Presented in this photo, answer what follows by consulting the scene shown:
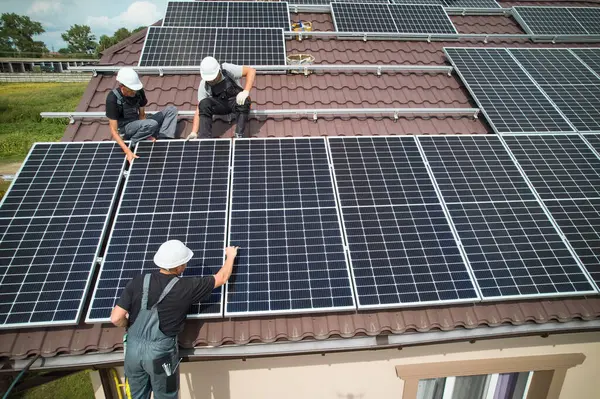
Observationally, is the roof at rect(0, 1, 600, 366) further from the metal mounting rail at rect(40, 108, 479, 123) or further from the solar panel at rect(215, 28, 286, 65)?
the solar panel at rect(215, 28, 286, 65)

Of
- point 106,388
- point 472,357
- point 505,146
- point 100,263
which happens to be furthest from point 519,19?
point 106,388

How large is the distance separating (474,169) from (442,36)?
6299mm

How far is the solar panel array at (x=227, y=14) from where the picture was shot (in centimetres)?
1091

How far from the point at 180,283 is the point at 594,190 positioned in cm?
717

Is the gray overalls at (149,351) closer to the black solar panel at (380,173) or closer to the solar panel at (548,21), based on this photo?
the black solar panel at (380,173)

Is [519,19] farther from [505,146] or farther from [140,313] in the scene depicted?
[140,313]

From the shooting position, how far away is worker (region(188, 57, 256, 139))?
7.07 metres

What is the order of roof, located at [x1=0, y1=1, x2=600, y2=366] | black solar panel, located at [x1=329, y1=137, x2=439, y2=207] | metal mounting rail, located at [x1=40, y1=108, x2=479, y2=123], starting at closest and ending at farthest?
roof, located at [x1=0, y1=1, x2=600, y2=366], black solar panel, located at [x1=329, y1=137, x2=439, y2=207], metal mounting rail, located at [x1=40, y1=108, x2=479, y2=123]

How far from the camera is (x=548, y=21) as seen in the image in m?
11.9

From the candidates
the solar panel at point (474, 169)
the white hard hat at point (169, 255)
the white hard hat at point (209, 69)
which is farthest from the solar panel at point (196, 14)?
the white hard hat at point (169, 255)

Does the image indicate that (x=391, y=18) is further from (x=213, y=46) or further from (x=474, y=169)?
(x=474, y=169)

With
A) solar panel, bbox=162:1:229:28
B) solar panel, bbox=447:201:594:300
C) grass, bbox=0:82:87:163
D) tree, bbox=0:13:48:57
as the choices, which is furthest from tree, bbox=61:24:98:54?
solar panel, bbox=447:201:594:300

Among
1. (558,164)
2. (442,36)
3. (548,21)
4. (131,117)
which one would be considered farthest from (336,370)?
(548,21)

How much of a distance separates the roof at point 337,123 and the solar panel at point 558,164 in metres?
1.06
